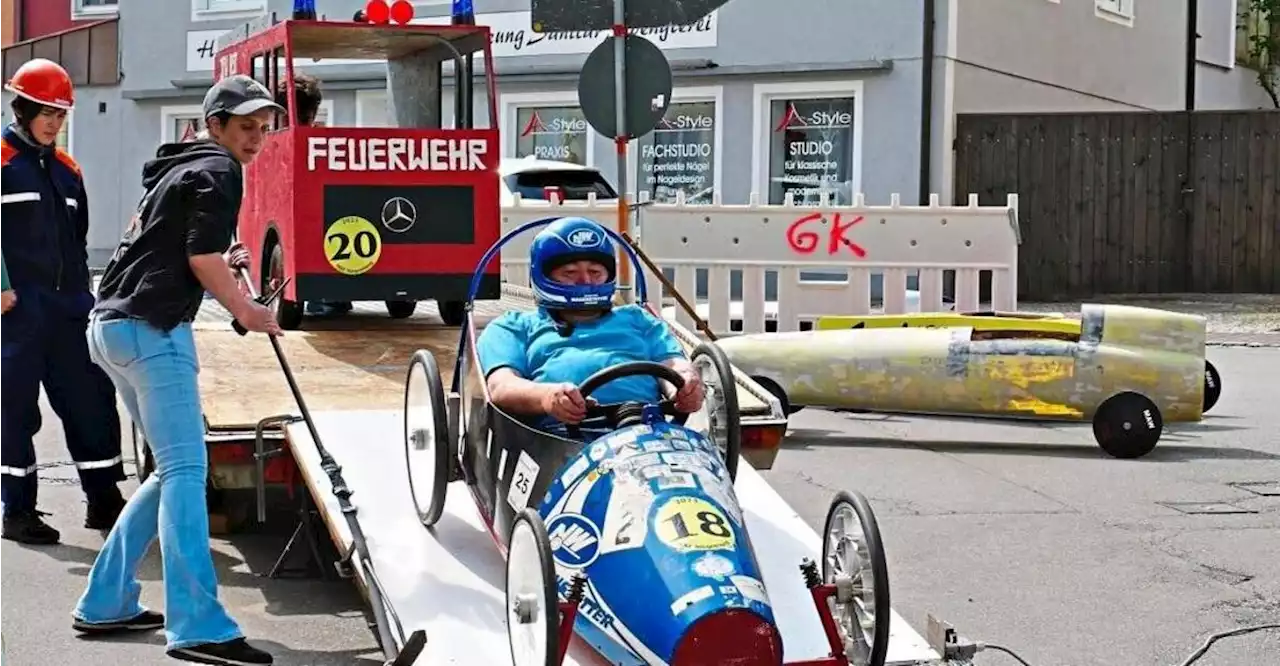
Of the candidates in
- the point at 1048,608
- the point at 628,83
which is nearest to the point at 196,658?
the point at 1048,608

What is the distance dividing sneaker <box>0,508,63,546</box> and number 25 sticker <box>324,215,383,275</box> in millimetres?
2598

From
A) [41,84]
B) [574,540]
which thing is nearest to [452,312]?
[41,84]

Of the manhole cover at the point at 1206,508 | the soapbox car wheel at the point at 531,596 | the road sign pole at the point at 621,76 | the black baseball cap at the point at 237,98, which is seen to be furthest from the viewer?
the road sign pole at the point at 621,76

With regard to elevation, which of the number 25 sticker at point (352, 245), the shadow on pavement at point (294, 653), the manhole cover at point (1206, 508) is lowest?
the shadow on pavement at point (294, 653)

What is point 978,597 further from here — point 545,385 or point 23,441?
point 23,441

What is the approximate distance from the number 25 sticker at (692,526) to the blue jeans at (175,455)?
1729 millimetres

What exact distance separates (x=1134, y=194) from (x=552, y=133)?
7.29 meters

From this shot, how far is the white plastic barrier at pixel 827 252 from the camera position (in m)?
14.7

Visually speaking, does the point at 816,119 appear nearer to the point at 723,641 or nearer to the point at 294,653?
the point at 294,653

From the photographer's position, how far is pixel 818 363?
397 inches

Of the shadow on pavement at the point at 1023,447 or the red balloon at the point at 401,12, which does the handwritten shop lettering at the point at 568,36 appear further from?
the shadow on pavement at the point at 1023,447

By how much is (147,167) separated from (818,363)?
5.22 meters

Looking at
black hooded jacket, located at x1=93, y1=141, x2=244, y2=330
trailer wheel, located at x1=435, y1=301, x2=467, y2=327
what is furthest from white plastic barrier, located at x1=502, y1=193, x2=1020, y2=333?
black hooded jacket, located at x1=93, y1=141, x2=244, y2=330

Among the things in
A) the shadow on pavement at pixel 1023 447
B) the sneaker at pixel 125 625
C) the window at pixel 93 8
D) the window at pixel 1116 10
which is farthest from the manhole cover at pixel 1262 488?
the window at pixel 93 8
